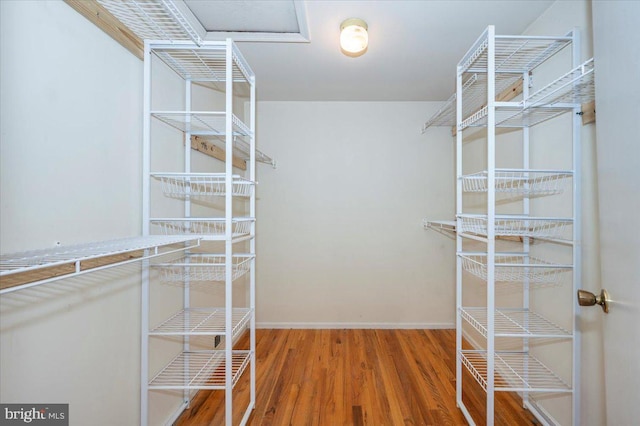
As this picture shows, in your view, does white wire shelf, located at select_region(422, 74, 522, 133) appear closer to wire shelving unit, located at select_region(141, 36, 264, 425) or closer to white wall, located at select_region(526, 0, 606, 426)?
white wall, located at select_region(526, 0, 606, 426)

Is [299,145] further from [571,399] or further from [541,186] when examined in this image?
[571,399]

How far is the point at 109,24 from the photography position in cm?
113

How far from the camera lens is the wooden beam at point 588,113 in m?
1.29

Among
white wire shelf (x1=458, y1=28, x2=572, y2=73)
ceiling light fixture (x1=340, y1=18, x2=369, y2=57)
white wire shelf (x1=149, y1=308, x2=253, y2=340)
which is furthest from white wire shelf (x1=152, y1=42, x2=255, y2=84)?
white wire shelf (x1=149, y1=308, x2=253, y2=340)

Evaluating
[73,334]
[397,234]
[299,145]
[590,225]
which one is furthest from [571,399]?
[299,145]

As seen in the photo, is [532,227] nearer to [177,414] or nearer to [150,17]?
[150,17]

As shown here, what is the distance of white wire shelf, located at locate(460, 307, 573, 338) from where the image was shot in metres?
1.42

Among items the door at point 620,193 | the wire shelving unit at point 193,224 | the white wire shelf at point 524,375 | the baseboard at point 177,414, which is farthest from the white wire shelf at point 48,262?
the white wire shelf at point 524,375

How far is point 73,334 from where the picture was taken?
38.2 inches

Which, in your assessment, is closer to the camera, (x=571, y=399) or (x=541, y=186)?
(x=571, y=399)

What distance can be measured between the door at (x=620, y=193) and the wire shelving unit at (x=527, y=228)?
0.31m

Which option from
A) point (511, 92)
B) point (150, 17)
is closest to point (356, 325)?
point (511, 92)

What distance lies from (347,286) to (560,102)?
226cm

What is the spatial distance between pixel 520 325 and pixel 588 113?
1.15 m
